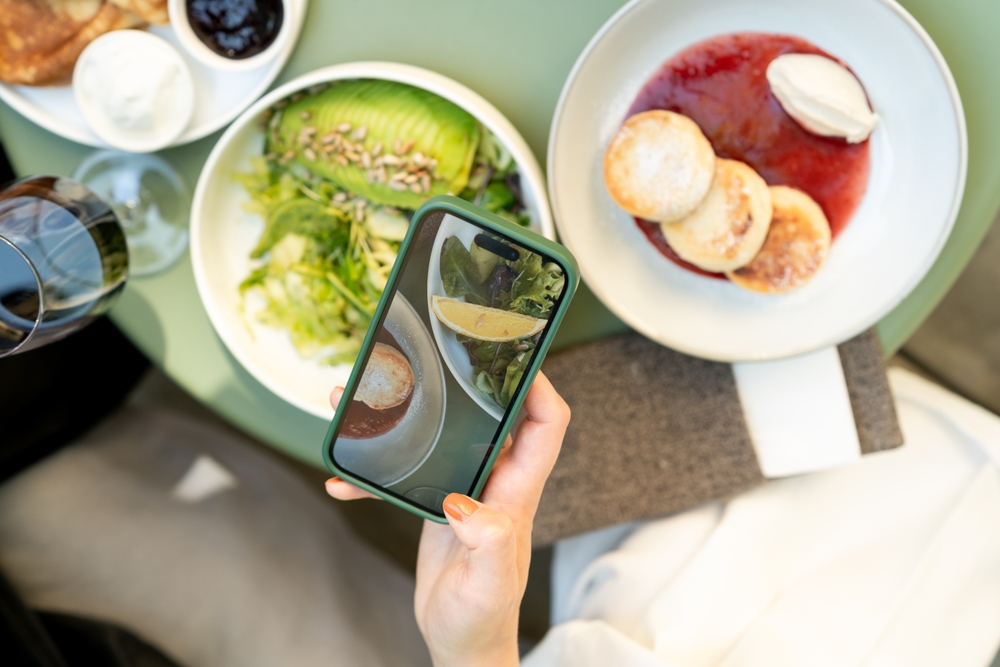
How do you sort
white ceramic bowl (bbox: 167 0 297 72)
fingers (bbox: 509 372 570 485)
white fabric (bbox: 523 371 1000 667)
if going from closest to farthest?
fingers (bbox: 509 372 570 485)
white ceramic bowl (bbox: 167 0 297 72)
white fabric (bbox: 523 371 1000 667)

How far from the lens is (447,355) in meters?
0.67

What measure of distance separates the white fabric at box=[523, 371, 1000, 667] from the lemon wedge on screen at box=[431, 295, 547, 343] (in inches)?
22.3

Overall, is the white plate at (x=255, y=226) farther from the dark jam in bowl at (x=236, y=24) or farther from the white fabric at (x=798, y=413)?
the white fabric at (x=798, y=413)

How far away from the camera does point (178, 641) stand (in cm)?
117

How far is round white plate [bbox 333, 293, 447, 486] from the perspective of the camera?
664 mm

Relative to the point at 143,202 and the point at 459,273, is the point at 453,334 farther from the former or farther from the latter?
the point at 143,202

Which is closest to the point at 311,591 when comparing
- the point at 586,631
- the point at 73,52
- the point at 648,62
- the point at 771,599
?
the point at 586,631

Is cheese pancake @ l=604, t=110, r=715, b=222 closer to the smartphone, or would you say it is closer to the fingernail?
the smartphone

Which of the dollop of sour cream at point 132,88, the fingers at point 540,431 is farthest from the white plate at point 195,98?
the fingers at point 540,431

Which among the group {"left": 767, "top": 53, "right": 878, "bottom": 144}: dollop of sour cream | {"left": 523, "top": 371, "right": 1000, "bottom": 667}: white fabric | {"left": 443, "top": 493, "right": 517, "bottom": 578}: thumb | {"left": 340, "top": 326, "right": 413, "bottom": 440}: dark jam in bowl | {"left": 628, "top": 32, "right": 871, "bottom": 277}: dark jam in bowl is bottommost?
{"left": 523, "top": 371, "right": 1000, "bottom": 667}: white fabric

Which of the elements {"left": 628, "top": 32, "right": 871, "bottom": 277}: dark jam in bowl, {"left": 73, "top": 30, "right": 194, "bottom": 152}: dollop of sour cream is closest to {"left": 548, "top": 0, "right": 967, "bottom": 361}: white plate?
{"left": 628, "top": 32, "right": 871, "bottom": 277}: dark jam in bowl

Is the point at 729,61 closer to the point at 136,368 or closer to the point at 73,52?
the point at 73,52

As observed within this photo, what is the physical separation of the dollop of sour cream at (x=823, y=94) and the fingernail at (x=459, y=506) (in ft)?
1.99

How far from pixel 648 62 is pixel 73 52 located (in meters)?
0.73
